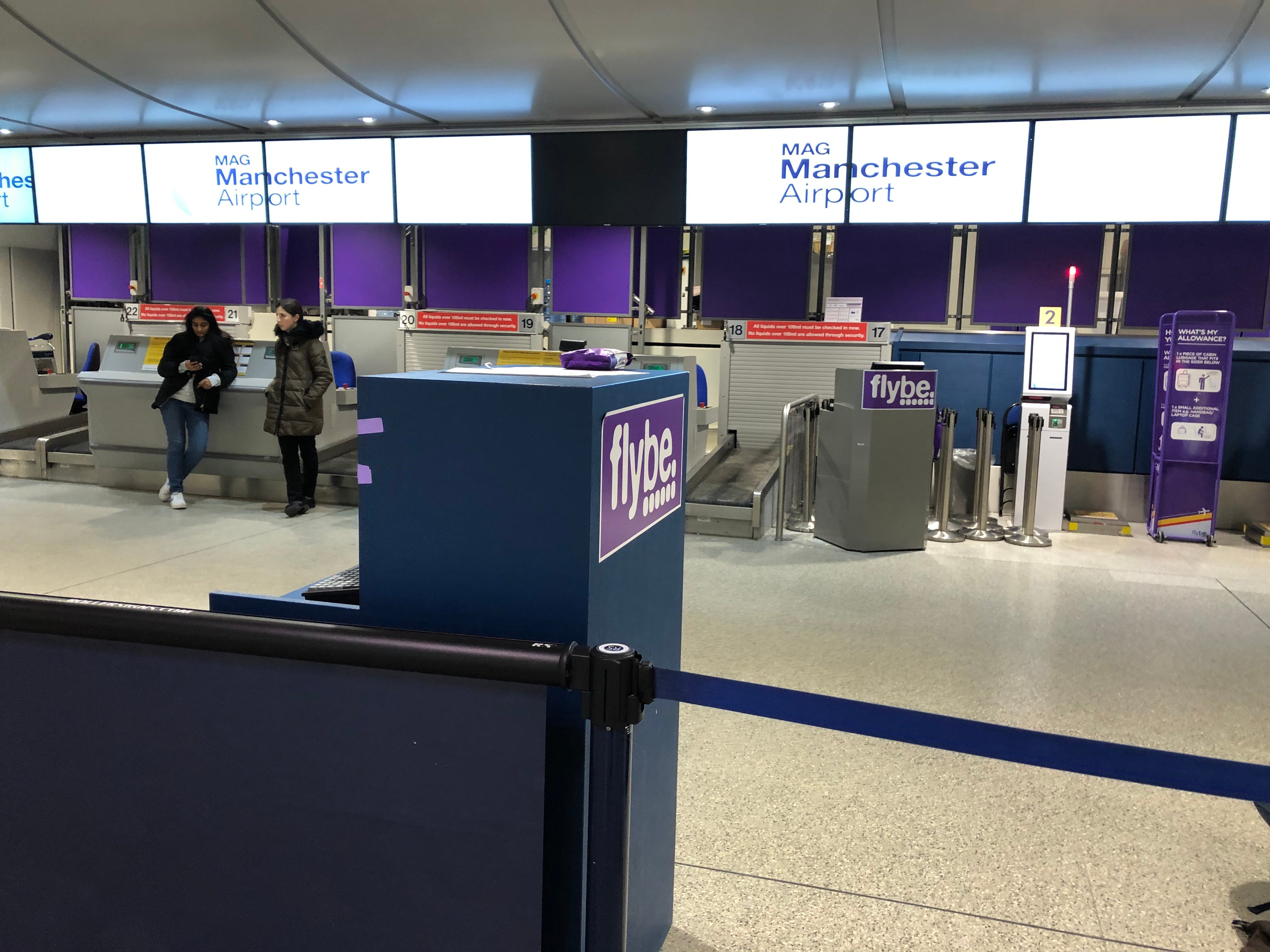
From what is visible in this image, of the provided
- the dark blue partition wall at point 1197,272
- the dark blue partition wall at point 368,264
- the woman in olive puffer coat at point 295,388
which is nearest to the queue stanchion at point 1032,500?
the dark blue partition wall at point 1197,272

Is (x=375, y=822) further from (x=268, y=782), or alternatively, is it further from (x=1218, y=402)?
(x=1218, y=402)

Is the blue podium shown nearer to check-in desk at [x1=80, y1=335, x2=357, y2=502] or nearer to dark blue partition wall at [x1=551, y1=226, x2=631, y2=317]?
check-in desk at [x1=80, y1=335, x2=357, y2=502]

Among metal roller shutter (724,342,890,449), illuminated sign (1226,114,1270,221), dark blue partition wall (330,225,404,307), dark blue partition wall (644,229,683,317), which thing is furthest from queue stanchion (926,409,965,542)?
dark blue partition wall (330,225,404,307)

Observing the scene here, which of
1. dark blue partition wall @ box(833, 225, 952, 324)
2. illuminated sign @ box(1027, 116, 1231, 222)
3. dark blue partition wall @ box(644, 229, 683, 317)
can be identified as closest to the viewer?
illuminated sign @ box(1027, 116, 1231, 222)

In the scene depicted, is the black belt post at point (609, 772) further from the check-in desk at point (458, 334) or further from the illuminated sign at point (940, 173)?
the check-in desk at point (458, 334)

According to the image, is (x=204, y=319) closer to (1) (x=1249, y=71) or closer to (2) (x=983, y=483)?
(2) (x=983, y=483)

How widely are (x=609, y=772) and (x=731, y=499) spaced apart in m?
6.20

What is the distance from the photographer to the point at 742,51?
21.1 feet

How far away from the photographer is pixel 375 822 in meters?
1.62

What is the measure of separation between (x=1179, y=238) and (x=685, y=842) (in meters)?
8.61

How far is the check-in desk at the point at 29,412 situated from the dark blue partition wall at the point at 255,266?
2.34 metres

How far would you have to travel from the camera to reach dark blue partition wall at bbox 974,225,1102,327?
9.29 meters

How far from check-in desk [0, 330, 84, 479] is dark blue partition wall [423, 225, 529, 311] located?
13.5ft

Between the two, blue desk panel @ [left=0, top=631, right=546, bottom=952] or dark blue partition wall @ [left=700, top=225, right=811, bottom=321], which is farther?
dark blue partition wall @ [left=700, top=225, right=811, bottom=321]
